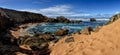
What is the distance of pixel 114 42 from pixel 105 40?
0.63 metres

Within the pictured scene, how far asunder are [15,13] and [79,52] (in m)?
56.8

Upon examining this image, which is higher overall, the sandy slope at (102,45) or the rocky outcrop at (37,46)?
the sandy slope at (102,45)

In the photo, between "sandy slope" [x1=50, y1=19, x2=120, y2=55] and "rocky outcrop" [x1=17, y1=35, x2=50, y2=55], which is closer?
"sandy slope" [x1=50, y1=19, x2=120, y2=55]

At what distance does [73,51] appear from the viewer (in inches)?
437

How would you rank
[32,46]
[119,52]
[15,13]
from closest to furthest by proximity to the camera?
[119,52] → [32,46] → [15,13]

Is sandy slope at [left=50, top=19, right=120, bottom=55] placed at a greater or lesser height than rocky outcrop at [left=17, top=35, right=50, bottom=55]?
greater

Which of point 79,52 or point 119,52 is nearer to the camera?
point 119,52

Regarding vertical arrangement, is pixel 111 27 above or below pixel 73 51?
above

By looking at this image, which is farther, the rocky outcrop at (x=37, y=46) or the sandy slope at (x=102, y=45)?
the rocky outcrop at (x=37, y=46)

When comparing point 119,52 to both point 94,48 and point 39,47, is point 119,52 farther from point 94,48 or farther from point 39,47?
point 39,47

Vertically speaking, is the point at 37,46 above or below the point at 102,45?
below

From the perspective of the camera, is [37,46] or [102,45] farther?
[37,46]

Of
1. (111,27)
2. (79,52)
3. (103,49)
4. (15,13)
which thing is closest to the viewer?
(103,49)

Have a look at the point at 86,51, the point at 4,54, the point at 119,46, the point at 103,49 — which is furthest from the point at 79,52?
the point at 4,54
